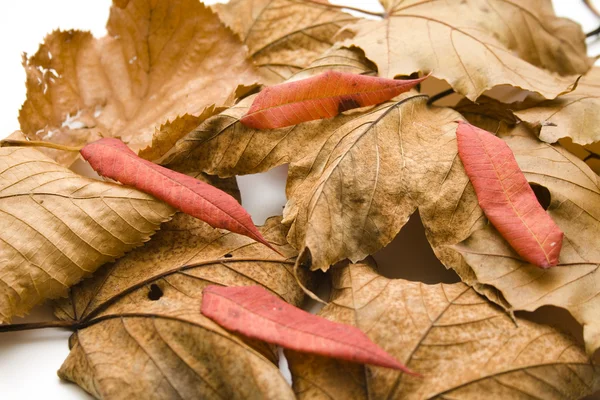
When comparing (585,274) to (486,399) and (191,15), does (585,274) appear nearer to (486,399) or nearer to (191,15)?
(486,399)

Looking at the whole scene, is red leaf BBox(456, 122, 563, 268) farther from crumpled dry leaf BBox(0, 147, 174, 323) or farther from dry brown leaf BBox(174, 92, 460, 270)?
crumpled dry leaf BBox(0, 147, 174, 323)

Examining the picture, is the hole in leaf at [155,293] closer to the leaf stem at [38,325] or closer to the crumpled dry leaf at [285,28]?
the leaf stem at [38,325]

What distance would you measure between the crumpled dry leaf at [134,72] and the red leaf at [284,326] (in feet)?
1.04

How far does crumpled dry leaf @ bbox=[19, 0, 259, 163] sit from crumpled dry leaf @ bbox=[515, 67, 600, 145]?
0.34 m

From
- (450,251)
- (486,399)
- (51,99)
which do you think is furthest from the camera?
(51,99)

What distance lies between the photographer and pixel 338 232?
61cm

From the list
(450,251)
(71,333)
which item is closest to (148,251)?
(71,333)

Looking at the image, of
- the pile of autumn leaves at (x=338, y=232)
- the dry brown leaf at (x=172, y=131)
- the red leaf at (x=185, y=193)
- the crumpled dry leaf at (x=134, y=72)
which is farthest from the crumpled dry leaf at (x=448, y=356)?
the crumpled dry leaf at (x=134, y=72)

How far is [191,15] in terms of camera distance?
841mm

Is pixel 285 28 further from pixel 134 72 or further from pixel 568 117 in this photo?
pixel 568 117

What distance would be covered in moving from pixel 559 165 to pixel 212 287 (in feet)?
1.17

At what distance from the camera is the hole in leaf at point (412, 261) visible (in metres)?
0.68

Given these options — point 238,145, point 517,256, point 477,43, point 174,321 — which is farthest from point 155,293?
point 477,43

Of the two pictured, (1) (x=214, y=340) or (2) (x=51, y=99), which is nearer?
(1) (x=214, y=340)
